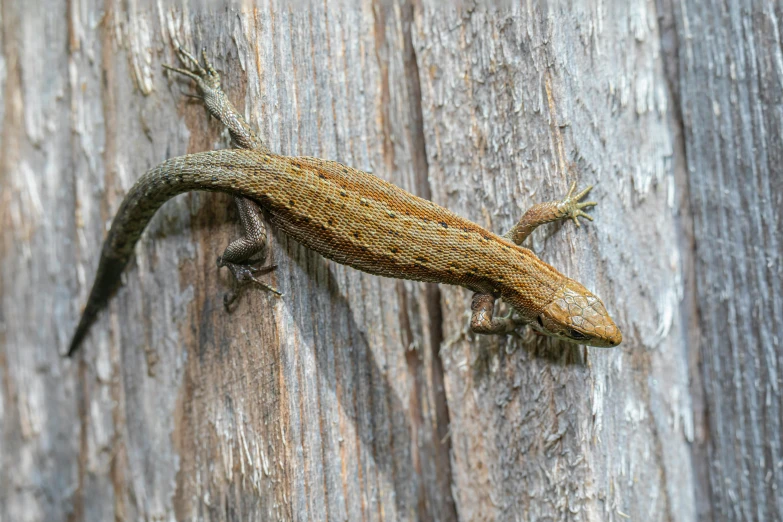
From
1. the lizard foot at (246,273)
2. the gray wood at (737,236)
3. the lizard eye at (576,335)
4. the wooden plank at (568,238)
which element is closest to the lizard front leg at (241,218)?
the lizard foot at (246,273)

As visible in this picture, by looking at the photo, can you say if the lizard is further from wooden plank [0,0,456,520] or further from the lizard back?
wooden plank [0,0,456,520]

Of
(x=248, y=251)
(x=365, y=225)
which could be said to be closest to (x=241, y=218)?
(x=248, y=251)

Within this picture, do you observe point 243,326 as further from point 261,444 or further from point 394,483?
point 394,483

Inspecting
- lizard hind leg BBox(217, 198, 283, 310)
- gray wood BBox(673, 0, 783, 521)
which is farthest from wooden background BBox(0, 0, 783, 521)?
lizard hind leg BBox(217, 198, 283, 310)

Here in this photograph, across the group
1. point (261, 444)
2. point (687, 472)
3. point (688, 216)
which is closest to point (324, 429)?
point (261, 444)

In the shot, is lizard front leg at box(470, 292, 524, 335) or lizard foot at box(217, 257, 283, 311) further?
lizard front leg at box(470, 292, 524, 335)

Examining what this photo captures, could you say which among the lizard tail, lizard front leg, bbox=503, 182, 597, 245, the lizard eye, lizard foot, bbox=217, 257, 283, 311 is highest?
the lizard tail
